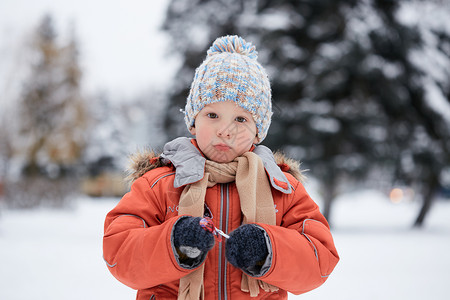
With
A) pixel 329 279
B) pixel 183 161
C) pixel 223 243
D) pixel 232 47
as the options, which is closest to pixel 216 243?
pixel 223 243

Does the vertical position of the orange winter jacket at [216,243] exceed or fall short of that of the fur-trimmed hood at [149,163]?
it falls short

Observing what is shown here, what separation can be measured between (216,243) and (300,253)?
1.12ft

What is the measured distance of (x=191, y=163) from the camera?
1530 millimetres

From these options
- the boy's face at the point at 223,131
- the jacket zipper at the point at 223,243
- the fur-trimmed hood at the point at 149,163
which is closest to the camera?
the jacket zipper at the point at 223,243

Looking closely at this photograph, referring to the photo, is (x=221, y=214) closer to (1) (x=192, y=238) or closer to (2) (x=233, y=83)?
(1) (x=192, y=238)

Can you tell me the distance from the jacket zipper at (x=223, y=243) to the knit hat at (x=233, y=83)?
368mm

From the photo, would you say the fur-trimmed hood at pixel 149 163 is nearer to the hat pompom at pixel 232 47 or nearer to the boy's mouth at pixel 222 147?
the boy's mouth at pixel 222 147

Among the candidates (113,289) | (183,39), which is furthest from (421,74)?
(113,289)

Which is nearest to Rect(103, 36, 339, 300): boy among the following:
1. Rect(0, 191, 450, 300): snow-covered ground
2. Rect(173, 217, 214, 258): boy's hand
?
Rect(173, 217, 214, 258): boy's hand

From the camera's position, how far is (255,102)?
1.66 meters

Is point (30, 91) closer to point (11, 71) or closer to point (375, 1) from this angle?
point (11, 71)

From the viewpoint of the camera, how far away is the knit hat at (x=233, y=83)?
1.62 m

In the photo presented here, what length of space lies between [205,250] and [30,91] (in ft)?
54.6

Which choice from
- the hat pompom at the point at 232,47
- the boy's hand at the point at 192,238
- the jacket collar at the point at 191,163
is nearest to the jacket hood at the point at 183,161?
the jacket collar at the point at 191,163
